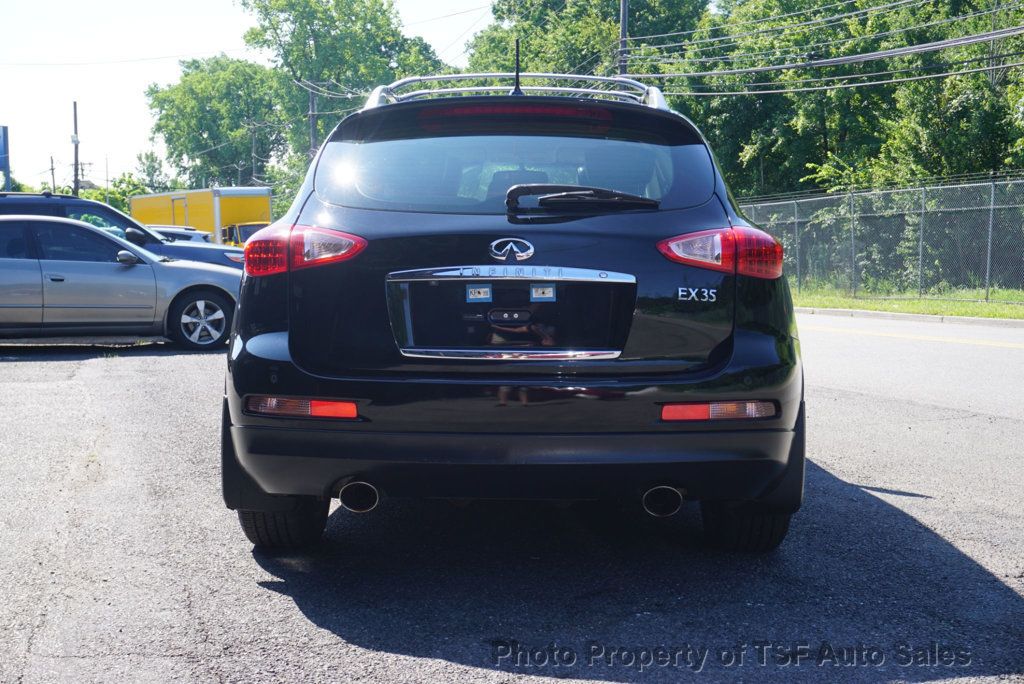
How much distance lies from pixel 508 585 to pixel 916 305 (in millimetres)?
21470

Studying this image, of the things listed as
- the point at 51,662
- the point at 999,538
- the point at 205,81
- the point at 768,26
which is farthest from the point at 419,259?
the point at 205,81

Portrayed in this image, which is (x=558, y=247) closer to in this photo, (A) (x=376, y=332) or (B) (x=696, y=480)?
(A) (x=376, y=332)

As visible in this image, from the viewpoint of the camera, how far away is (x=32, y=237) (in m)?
13.1

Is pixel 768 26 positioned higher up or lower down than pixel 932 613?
higher up

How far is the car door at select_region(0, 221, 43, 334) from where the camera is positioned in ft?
41.7

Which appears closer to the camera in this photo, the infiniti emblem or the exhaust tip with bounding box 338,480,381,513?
the infiniti emblem

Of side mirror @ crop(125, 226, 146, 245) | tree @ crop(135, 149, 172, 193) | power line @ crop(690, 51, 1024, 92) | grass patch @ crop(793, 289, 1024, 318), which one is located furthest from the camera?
tree @ crop(135, 149, 172, 193)

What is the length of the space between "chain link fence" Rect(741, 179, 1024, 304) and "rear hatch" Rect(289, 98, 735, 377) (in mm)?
20532

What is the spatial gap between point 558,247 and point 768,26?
41083 millimetres

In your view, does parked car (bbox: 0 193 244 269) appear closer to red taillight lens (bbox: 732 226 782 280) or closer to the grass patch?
red taillight lens (bbox: 732 226 782 280)

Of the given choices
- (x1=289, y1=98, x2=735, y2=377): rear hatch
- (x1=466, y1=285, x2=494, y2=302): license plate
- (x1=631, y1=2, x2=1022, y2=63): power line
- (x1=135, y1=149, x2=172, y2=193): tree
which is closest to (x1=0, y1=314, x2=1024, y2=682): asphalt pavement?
(x1=289, y1=98, x2=735, y2=377): rear hatch

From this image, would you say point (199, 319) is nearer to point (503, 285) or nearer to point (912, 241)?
point (503, 285)

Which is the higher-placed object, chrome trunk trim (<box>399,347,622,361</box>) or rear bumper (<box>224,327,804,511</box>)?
chrome trunk trim (<box>399,347,622,361</box>)

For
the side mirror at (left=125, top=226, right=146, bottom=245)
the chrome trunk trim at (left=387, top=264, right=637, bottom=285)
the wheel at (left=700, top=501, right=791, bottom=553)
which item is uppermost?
the chrome trunk trim at (left=387, top=264, right=637, bottom=285)
